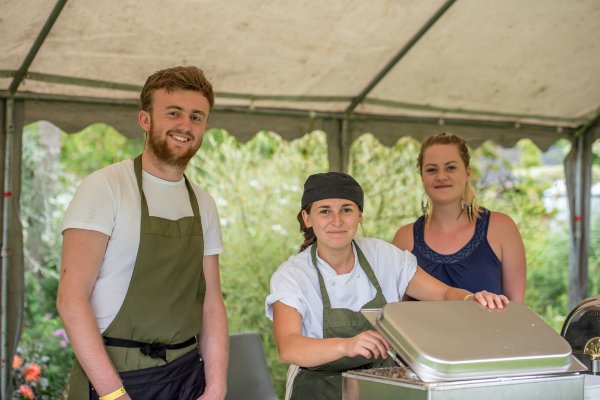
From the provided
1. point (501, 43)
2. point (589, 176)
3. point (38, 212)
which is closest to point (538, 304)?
point (589, 176)

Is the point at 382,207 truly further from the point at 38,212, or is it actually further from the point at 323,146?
the point at 38,212

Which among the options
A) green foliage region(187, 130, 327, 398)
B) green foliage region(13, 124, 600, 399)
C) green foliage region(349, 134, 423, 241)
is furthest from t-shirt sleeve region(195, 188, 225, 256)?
green foliage region(349, 134, 423, 241)

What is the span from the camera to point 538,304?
24.2 ft

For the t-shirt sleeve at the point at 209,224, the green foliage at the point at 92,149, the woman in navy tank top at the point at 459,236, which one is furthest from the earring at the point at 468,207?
the green foliage at the point at 92,149

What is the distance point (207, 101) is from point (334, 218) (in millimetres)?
540

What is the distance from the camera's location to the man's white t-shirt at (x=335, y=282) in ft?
6.19

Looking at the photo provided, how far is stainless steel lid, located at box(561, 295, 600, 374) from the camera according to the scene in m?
1.65

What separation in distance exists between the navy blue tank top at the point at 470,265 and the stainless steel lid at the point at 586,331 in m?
0.79

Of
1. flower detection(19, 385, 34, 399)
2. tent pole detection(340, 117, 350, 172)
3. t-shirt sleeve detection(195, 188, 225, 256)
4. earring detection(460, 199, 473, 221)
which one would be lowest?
flower detection(19, 385, 34, 399)

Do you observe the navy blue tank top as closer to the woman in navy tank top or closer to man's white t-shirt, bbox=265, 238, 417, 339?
the woman in navy tank top

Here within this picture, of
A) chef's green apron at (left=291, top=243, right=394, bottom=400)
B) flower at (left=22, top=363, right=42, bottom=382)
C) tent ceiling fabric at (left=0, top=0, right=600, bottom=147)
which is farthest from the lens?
flower at (left=22, top=363, right=42, bottom=382)

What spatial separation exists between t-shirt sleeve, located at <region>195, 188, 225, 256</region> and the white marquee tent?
103 cm

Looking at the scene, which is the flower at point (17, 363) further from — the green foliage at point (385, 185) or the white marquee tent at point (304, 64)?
the green foliage at point (385, 185)

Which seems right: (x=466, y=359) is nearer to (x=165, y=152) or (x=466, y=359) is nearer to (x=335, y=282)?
(x=335, y=282)
